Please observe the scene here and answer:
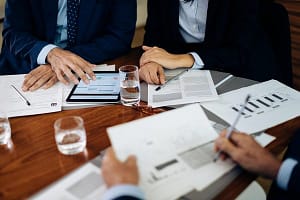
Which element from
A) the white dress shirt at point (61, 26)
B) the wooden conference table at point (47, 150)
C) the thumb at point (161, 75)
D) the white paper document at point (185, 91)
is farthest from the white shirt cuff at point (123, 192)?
the white dress shirt at point (61, 26)

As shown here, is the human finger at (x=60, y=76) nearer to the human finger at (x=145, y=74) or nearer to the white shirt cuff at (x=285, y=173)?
the human finger at (x=145, y=74)

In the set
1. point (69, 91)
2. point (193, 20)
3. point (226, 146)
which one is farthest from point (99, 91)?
point (193, 20)

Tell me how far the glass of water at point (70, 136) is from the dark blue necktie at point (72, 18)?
2.47 ft

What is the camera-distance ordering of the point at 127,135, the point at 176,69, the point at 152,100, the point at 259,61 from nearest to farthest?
the point at 127,135 → the point at 152,100 → the point at 176,69 → the point at 259,61

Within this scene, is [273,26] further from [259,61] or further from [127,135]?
[127,135]

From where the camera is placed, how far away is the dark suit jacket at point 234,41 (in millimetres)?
1450

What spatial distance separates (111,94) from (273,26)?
779 millimetres

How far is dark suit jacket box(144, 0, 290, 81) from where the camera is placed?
145 centimetres

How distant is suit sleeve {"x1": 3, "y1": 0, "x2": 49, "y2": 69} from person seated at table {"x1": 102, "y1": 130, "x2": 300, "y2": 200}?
2.87 feet

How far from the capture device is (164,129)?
94cm

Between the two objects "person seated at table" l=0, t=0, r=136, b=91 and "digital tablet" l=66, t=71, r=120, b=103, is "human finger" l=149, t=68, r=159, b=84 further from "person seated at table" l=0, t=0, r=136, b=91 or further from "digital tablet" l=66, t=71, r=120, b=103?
"person seated at table" l=0, t=0, r=136, b=91

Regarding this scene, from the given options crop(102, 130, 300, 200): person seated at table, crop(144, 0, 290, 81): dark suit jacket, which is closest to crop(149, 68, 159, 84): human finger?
crop(144, 0, 290, 81): dark suit jacket

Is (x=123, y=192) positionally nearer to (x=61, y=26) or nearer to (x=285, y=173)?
(x=285, y=173)

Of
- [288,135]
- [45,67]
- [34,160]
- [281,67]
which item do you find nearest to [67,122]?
[34,160]
